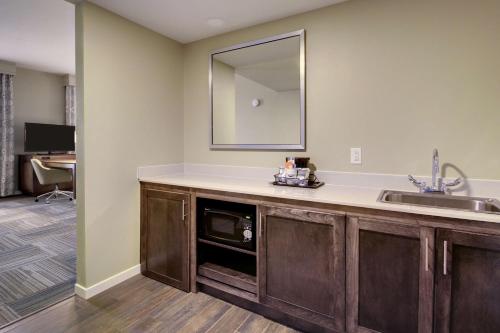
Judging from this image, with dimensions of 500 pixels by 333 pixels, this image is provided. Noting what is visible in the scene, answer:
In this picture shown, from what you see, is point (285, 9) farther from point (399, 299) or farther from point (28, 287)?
point (28, 287)

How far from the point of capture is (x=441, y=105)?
5.55 ft

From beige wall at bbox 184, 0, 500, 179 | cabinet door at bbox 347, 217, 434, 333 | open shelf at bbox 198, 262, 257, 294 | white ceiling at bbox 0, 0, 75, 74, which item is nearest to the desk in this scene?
white ceiling at bbox 0, 0, 75, 74

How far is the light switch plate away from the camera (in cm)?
195

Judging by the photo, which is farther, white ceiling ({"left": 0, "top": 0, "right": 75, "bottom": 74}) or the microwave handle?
white ceiling ({"left": 0, "top": 0, "right": 75, "bottom": 74})

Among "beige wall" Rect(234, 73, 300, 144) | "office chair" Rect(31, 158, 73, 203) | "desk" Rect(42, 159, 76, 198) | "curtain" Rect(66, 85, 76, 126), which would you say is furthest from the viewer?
"curtain" Rect(66, 85, 76, 126)

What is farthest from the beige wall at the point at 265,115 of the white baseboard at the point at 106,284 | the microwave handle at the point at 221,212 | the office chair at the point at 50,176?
the office chair at the point at 50,176

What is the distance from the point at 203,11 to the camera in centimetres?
209

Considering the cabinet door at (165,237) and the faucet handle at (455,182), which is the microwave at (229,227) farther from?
the faucet handle at (455,182)

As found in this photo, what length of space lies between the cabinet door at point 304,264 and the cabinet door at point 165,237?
65 cm

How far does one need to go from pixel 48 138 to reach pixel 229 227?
210 inches

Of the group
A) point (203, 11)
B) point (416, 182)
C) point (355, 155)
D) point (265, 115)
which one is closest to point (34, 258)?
point (265, 115)

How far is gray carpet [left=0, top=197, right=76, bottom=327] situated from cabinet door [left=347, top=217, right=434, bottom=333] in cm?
200

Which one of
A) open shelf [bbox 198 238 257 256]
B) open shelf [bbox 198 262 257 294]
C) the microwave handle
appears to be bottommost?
open shelf [bbox 198 262 257 294]

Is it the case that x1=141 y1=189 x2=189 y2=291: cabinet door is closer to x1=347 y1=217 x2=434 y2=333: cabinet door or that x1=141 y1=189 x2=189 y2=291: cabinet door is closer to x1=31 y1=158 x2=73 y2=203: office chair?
x1=347 y1=217 x2=434 y2=333: cabinet door
